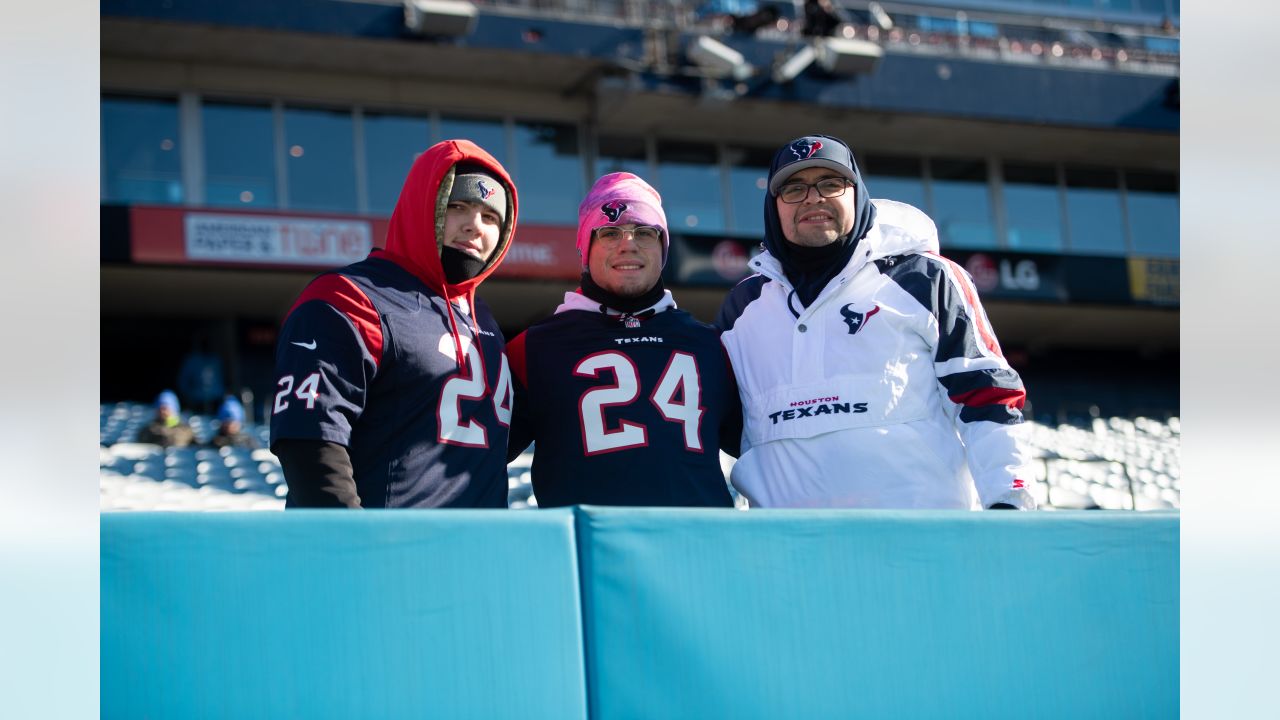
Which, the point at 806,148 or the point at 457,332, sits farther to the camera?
the point at 806,148

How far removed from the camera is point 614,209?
300 cm

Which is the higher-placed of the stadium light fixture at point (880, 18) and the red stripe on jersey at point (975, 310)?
the stadium light fixture at point (880, 18)

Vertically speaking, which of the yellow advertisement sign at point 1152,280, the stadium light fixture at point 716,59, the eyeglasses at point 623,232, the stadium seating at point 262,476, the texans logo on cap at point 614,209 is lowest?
the stadium seating at point 262,476

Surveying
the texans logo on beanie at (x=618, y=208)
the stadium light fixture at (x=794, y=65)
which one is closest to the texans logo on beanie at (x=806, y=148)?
the texans logo on beanie at (x=618, y=208)

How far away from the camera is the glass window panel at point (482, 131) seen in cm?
1728

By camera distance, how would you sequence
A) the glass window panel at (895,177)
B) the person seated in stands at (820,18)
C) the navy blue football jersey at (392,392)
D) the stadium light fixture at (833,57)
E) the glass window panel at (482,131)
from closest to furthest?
the navy blue football jersey at (392,392) → the person seated in stands at (820,18) → the stadium light fixture at (833,57) → the glass window panel at (482,131) → the glass window panel at (895,177)

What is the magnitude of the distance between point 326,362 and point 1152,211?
21346 mm

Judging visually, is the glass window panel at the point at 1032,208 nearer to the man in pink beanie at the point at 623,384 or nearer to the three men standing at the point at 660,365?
the three men standing at the point at 660,365

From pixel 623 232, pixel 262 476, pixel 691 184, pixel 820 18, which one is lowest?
pixel 262 476

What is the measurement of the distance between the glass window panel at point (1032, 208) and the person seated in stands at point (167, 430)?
48.0 ft

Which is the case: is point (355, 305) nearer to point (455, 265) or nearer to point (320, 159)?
point (455, 265)

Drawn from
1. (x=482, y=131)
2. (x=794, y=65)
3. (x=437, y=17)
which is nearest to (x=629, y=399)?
(x=437, y=17)
